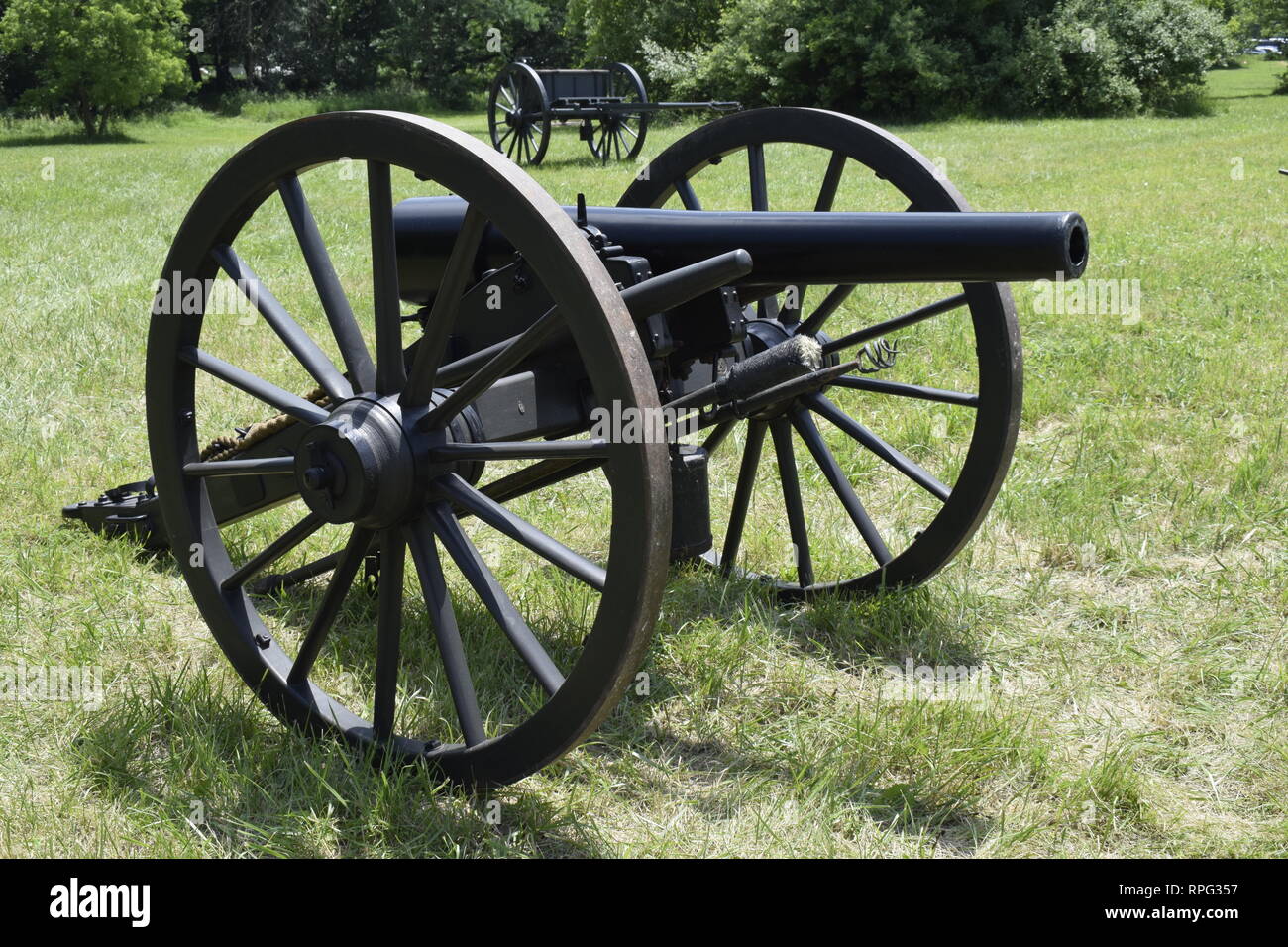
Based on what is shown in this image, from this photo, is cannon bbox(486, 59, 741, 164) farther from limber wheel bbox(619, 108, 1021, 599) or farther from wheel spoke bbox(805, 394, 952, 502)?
wheel spoke bbox(805, 394, 952, 502)

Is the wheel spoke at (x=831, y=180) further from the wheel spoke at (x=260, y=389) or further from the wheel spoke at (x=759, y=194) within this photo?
the wheel spoke at (x=260, y=389)

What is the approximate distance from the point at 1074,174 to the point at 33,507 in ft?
Result: 39.2

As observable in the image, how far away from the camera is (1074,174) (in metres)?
13.7

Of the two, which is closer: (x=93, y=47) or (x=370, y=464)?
(x=370, y=464)

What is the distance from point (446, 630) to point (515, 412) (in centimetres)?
56

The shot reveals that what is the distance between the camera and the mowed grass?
8.79ft

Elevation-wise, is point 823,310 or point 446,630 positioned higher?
point 823,310

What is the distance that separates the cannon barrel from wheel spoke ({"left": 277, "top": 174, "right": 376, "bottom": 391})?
1.29ft

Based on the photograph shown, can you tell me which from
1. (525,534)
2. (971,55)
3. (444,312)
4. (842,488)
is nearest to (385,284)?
(444,312)

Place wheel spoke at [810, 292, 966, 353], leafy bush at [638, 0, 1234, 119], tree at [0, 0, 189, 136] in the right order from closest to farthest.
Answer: wheel spoke at [810, 292, 966, 353] → leafy bush at [638, 0, 1234, 119] → tree at [0, 0, 189, 136]

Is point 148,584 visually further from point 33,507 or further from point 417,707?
point 417,707

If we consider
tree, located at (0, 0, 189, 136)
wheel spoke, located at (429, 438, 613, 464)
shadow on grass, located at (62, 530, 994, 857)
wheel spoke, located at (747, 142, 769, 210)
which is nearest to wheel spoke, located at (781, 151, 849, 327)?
wheel spoke, located at (747, 142, 769, 210)

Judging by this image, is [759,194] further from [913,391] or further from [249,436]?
[249,436]

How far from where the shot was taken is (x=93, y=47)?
81.6 feet
